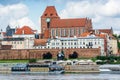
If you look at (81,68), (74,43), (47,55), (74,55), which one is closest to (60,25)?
(74,43)

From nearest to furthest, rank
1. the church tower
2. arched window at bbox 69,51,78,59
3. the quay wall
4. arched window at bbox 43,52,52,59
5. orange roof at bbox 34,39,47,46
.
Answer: the quay wall < arched window at bbox 69,51,78,59 < arched window at bbox 43,52,52,59 < orange roof at bbox 34,39,47,46 < the church tower

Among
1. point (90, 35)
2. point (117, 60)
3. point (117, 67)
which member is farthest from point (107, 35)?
point (117, 67)

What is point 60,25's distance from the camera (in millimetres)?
122562

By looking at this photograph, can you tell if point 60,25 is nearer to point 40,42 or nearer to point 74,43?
point 40,42

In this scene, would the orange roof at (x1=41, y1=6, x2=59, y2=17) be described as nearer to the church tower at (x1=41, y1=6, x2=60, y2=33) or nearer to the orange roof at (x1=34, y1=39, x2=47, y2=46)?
the church tower at (x1=41, y1=6, x2=60, y2=33)

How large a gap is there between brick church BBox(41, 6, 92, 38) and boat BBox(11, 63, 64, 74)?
48011 mm

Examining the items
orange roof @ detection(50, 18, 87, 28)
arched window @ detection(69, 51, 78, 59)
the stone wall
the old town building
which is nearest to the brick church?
orange roof @ detection(50, 18, 87, 28)

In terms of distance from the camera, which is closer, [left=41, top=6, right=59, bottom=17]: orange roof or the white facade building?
the white facade building

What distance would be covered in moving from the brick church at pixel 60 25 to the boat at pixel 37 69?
4801 centimetres

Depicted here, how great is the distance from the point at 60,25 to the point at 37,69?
51.5 m

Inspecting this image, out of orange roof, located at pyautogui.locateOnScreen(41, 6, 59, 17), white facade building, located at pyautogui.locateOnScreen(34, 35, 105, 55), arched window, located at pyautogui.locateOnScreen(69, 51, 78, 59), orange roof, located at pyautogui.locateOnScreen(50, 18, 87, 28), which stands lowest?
arched window, located at pyautogui.locateOnScreen(69, 51, 78, 59)

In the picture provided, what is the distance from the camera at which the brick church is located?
397ft

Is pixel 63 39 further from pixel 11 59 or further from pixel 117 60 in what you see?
pixel 117 60

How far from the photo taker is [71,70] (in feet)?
236
